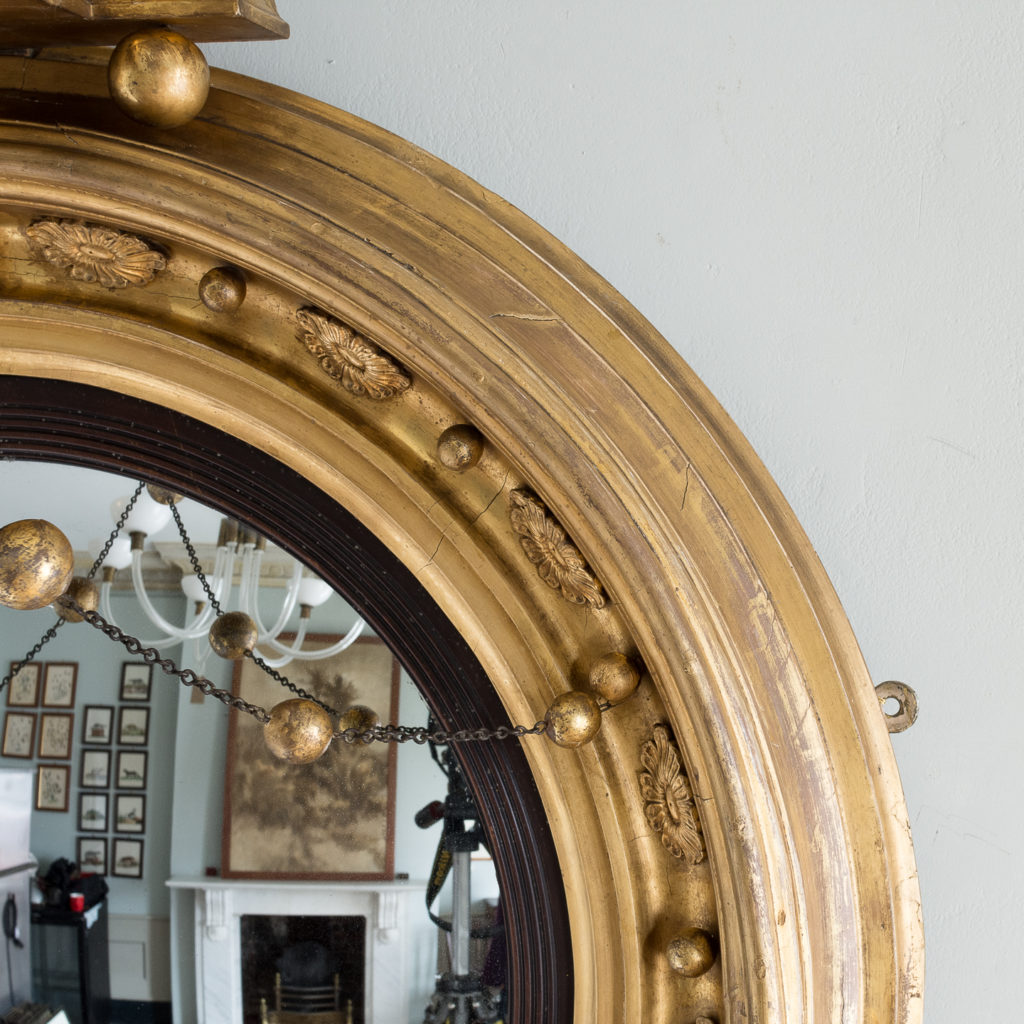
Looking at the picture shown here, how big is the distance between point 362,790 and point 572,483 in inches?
8.3

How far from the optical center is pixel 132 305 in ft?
1.66

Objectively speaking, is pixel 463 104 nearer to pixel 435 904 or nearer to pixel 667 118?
pixel 667 118

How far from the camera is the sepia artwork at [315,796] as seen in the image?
53cm

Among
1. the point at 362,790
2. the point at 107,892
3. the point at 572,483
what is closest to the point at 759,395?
the point at 572,483

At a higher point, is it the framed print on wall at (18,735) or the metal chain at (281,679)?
the metal chain at (281,679)

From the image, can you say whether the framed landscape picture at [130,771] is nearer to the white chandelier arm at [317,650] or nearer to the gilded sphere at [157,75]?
the white chandelier arm at [317,650]

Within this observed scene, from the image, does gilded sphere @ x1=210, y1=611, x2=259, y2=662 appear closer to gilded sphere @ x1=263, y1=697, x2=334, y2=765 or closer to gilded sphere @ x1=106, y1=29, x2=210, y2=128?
gilded sphere @ x1=263, y1=697, x2=334, y2=765

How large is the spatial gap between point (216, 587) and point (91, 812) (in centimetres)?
14

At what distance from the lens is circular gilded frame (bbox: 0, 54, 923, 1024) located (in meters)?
0.45

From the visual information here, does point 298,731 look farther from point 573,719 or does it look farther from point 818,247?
point 818,247

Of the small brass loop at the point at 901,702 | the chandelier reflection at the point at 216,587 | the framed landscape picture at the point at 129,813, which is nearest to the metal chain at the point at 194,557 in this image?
the chandelier reflection at the point at 216,587

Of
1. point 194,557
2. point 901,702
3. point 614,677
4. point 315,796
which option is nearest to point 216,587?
point 194,557

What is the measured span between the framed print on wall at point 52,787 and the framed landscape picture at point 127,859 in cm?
4

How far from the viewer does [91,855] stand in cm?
52
